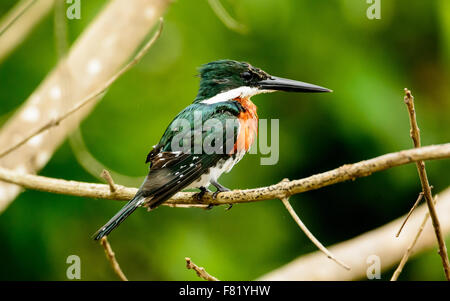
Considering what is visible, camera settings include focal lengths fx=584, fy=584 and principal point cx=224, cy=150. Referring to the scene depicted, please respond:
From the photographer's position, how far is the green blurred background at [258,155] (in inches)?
131

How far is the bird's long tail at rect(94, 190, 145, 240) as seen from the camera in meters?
1.76

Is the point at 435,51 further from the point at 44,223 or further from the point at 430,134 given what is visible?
the point at 44,223

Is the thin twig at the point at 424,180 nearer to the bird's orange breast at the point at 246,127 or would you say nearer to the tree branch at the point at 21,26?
the bird's orange breast at the point at 246,127

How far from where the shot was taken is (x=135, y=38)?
311 cm

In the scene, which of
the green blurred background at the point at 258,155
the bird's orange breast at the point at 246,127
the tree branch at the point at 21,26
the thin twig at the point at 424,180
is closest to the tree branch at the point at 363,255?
the green blurred background at the point at 258,155

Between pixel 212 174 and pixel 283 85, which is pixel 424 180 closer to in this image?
pixel 212 174

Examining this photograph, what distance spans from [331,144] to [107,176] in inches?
76.5

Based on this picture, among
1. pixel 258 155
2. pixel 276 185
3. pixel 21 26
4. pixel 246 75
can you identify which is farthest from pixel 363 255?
pixel 21 26

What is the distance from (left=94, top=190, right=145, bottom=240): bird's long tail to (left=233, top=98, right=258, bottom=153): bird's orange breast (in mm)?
546

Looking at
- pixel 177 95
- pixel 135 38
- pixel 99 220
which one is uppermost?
pixel 135 38

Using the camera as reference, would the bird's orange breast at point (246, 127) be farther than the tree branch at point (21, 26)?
No

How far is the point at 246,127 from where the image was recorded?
2.43m
